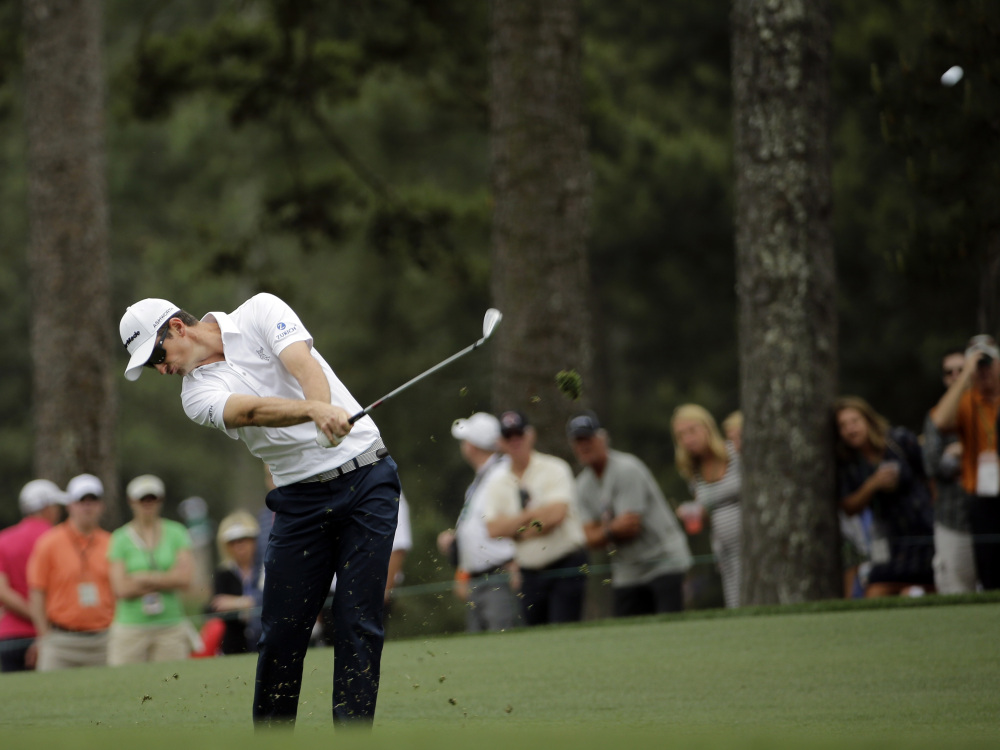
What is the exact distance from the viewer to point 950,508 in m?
8.30

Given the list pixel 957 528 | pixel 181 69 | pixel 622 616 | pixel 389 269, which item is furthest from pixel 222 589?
pixel 389 269

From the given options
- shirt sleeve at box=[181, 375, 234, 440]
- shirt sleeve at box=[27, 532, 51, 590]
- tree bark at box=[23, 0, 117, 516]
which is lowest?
shirt sleeve at box=[27, 532, 51, 590]

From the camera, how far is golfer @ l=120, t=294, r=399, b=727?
5105 mm

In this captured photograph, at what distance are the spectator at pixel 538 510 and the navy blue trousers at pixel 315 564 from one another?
322 centimetres

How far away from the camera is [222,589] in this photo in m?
10.9

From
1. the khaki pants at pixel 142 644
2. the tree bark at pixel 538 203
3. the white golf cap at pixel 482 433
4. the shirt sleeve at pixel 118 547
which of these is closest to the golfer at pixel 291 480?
the white golf cap at pixel 482 433

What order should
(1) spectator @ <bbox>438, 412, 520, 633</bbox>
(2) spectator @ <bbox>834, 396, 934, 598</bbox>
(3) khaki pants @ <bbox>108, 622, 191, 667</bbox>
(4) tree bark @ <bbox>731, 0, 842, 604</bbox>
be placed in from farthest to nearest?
(3) khaki pants @ <bbox>108, 622, 191, 667</bbox> → (4) tree bark @ <bbox>731, 0, 842, 604</bbox> → (1) spectator @ <bbox>438, 412, 520, 633</bbox> → (2) spectator @ <bbox>834, 396, 934, 598</bbox>

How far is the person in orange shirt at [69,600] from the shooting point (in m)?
9.72

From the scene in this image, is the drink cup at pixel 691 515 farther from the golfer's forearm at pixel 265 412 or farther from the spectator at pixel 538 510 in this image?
the golfer's forearm at pixel 265 412

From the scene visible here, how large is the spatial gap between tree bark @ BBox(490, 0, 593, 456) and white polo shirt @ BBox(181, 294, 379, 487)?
6284mm

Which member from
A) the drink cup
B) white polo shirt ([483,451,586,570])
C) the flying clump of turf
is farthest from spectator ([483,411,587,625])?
the flying clump of turf

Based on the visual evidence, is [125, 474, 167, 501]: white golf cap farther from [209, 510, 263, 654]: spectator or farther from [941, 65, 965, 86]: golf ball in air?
[941, 65, 965, 86]: golf ball in air

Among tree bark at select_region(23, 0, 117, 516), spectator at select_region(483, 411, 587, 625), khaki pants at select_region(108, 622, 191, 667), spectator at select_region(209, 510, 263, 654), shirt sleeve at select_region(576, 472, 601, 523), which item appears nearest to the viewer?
spectator at select_region(483, 411, 587, 625)

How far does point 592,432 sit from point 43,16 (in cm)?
770
